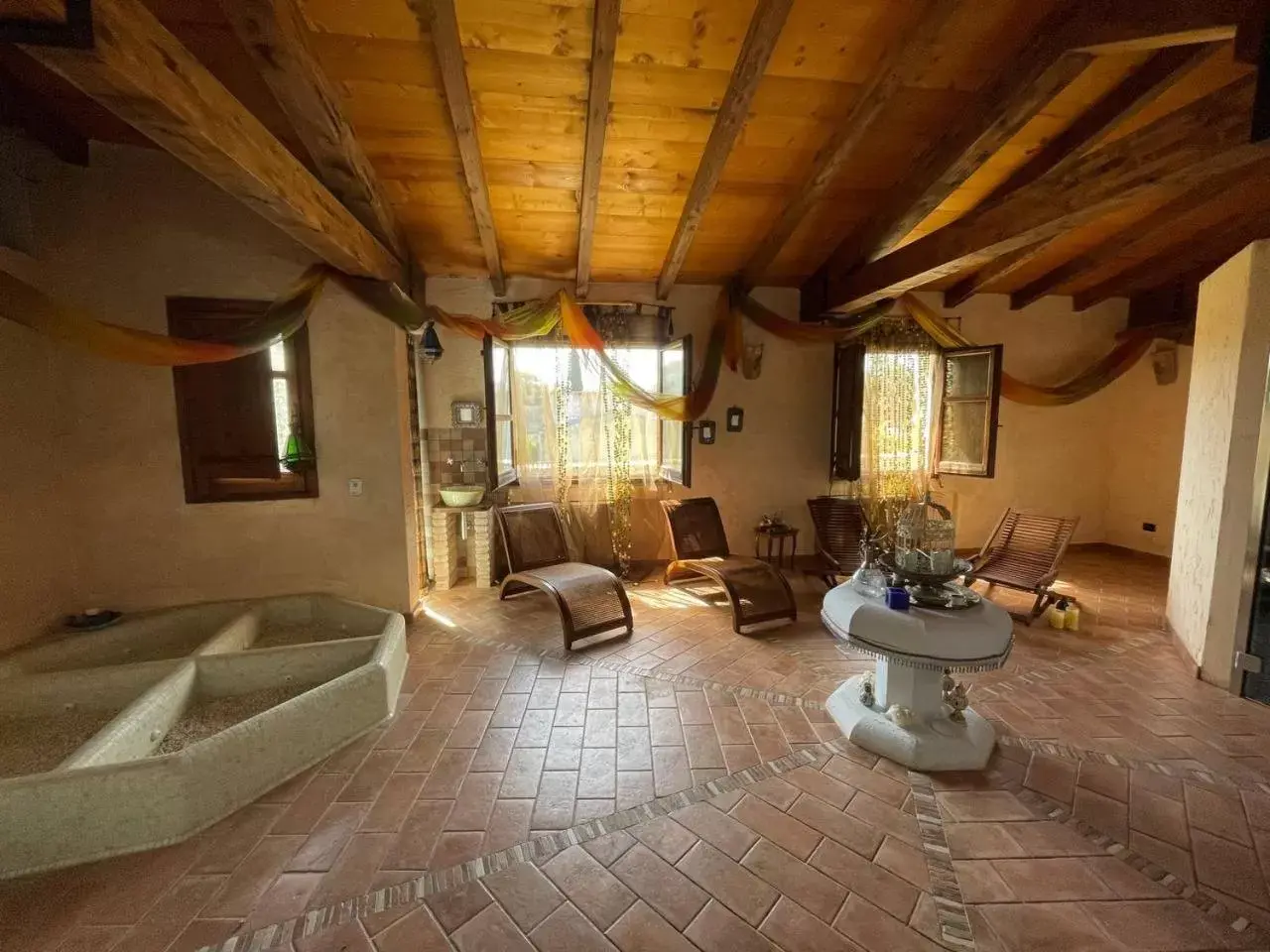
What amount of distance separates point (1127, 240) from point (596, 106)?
484cm

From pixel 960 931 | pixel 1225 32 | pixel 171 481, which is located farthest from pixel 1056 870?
pixel 171 481

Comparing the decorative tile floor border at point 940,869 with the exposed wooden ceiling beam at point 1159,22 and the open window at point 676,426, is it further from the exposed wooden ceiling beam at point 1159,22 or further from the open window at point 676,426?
the exposed wooden ceiling beam at point 1159,22

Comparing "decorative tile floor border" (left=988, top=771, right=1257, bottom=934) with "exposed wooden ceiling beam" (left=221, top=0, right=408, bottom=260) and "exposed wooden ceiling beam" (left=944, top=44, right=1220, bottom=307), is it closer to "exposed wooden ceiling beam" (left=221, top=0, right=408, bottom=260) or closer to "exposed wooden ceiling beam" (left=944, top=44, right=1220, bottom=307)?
"exposed wooden ceiling beam" (left=944, top=44, right=1220, bottom=307)

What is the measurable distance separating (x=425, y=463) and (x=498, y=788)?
3379 millimetres

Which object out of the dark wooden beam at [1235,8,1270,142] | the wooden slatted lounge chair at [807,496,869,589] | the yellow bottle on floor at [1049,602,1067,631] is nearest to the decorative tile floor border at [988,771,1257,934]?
the yellow bottle on floor at [1049,602,1067,631]

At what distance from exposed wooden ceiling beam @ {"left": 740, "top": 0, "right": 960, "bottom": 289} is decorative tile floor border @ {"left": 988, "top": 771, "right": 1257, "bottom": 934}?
142 inches

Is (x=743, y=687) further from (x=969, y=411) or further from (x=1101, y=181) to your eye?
(x=969, y=411)

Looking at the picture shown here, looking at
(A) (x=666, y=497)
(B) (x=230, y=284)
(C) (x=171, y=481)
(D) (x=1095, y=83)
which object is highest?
(D) (x=1095, y=83)

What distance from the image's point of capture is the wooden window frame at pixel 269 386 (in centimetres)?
364

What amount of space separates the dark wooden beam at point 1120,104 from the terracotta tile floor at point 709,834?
3164 millimetres

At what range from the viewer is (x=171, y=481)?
3.71 metres

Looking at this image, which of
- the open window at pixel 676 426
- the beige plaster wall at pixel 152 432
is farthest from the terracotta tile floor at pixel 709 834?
the open window at pixel 676 426

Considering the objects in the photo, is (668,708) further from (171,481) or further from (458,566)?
(171,481)

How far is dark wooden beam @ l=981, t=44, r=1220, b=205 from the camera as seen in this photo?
8.96 ft
